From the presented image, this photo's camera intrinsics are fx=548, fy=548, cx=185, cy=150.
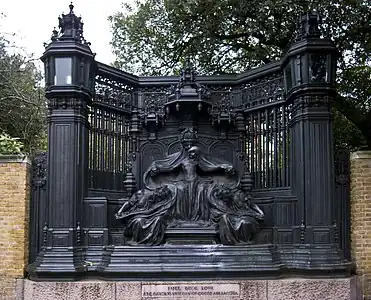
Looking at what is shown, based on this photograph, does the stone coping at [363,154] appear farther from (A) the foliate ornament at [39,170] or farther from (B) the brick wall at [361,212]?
(A) the foliate ornament at [39,170]

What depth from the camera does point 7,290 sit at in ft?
32.9

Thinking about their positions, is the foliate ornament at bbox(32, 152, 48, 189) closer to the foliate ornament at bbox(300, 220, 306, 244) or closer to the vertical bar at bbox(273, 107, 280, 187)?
the vertical bar at bbox(273, 107, 280, 187)

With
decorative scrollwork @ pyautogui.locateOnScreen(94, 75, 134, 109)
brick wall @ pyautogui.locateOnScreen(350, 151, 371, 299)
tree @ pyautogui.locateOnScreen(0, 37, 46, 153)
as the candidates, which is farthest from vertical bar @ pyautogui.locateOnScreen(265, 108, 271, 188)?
tree @ pyautogui.locateOnScreen(0, 37, 46, 153)

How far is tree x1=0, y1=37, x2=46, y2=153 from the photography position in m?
15.8

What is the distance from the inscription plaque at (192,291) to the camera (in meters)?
9.44

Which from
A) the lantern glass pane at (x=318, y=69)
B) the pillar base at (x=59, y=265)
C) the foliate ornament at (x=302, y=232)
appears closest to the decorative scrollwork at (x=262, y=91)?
the lantern glass pane at (x=318, y=69)

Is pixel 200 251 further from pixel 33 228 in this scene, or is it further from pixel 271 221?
pixel 33 228

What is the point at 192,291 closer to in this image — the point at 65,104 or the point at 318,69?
the point at 65,104

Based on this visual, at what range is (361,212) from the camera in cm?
1014

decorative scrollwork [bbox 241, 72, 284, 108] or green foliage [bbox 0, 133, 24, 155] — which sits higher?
decorative scrollwork [bbox 241, 72, 284, 108]

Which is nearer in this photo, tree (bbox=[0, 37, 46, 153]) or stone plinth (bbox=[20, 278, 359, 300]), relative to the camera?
stone plinth (bbox=[20, 278, 359, 300])

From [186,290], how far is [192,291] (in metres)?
0.10

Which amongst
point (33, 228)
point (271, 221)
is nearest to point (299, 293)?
point (271, 221)

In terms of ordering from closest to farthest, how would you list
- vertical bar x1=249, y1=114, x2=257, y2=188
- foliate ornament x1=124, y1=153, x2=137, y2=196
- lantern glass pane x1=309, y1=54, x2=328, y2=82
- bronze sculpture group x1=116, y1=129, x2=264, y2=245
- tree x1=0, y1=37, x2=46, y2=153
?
lantern glass pane x1=309, y1=54, x2=328, y2=82
bronze sculpture group x1=116, y1=129, x2=264, y2=245
foliate ornament x1=124, y1=153, x2=137, y2=196
vertical bar x1=249, y1=114, x2=257, y2=188
tree x1=0, y1=37, x2=46, y2=153
